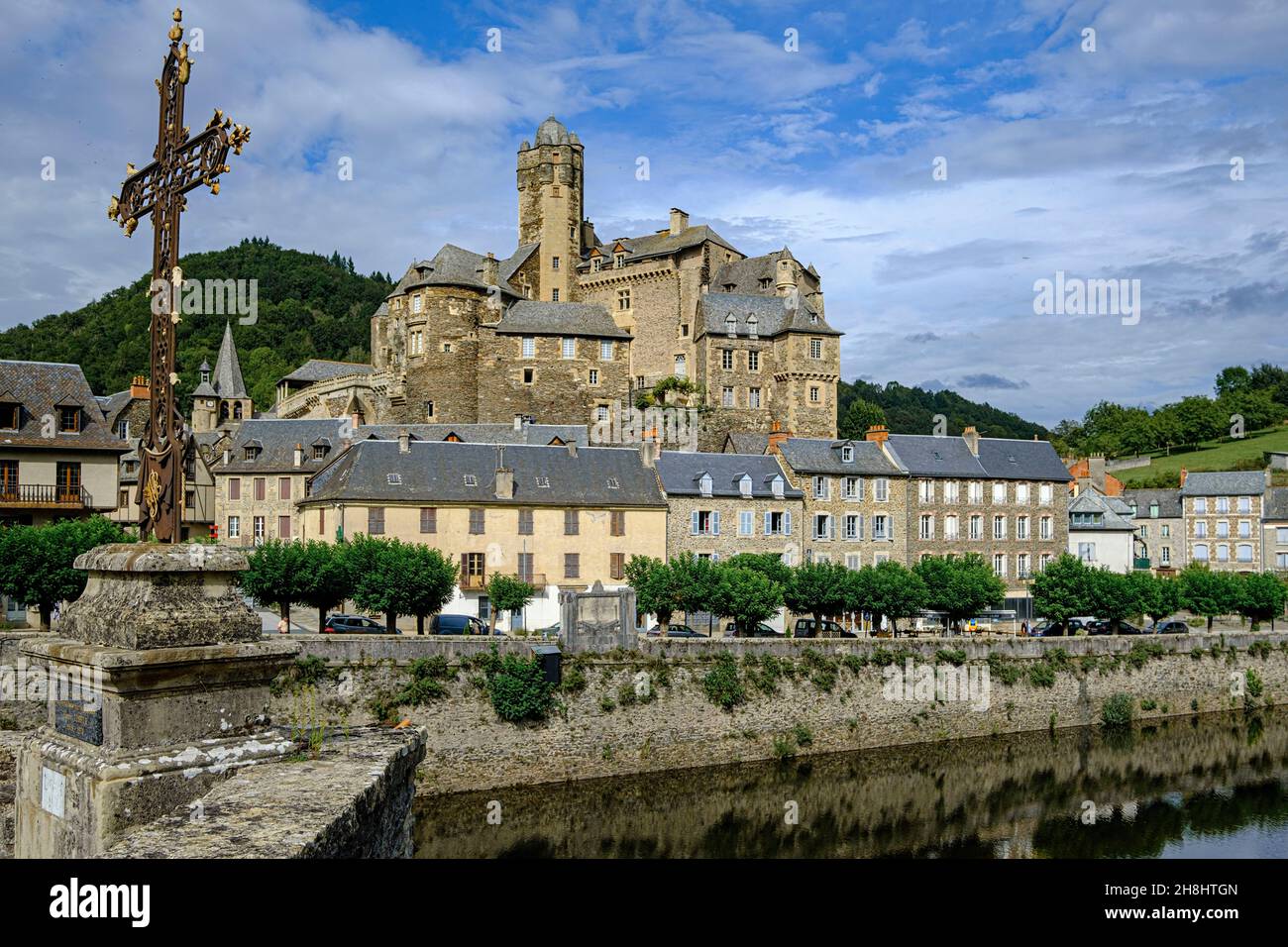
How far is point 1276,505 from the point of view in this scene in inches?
2507

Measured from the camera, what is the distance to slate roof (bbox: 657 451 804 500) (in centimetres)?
4419

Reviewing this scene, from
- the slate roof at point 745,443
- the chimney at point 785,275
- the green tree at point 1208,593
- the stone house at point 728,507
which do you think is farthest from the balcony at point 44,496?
the chimney at point 785,275

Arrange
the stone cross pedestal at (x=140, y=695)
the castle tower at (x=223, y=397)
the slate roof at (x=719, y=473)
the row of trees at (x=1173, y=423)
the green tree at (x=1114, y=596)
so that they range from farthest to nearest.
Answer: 1. the row of trees at (x=1173, y=423)
2. the castle tower at (x=223, y=397)
3. the slate roof at (x=719, y=473)
4. the green tree at (x=1114, y=596)
5. the stone cross pedestal at (x=140, y=695)

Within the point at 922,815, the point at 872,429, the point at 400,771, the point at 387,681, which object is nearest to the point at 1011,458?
the point at 872,429

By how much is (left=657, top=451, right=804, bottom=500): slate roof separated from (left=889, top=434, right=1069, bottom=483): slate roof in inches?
280

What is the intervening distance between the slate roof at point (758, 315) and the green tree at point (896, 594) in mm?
31832

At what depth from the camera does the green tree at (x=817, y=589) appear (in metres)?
38.0

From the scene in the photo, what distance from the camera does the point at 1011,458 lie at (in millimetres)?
52156

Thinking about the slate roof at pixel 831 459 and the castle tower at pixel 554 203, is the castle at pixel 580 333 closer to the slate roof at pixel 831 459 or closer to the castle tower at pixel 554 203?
the castle tower at pixel 554 203

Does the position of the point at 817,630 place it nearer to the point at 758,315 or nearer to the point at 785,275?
the point at 758,315

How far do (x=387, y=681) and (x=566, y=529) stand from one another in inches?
623

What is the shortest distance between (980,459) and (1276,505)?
24.9 meters

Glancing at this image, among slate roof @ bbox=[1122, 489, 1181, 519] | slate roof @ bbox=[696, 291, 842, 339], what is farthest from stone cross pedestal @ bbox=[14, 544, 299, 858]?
slate roof @ bbox=[1122, 489, 1181, 519]
